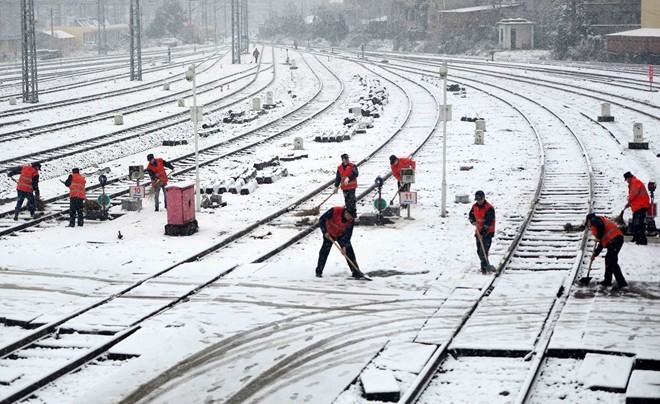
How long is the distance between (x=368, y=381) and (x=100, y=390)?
3.16 m

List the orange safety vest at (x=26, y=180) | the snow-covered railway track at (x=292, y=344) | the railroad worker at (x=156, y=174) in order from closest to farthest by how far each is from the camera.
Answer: the snow-covered railway track at (x=292, y=344)
the orange safety vest at (x=26, y=180)
the railroad worker at (x=156, y=174)

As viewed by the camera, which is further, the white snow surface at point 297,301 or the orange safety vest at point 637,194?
the orange safety vest at point 637,194

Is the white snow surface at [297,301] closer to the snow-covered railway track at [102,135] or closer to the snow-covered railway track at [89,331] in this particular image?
the snow-covered railway track at [89,331]

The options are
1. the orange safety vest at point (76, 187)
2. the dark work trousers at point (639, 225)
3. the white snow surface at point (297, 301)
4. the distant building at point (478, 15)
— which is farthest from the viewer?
the distant building at point (478, 15)

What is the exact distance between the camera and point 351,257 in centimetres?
1730

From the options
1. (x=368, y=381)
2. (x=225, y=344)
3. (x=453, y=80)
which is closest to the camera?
(x=368, y=381)

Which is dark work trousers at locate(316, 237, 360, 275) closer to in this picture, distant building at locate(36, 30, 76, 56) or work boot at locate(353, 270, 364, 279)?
work boot at locate(353, 270, 364, 279)

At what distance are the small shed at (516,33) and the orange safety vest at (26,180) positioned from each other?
73.3 meters

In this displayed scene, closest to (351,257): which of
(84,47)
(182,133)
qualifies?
(182,133)

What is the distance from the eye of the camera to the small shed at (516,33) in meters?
91.3

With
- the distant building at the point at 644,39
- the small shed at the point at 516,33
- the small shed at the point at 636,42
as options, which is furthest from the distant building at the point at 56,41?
the distant building at the point at 644,39

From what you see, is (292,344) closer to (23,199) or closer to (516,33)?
(23,199)

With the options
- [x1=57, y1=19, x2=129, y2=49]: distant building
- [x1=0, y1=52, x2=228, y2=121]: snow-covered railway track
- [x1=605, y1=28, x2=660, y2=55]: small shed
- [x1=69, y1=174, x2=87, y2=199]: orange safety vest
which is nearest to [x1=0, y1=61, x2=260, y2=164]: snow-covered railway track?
[x1=0, y1=52, x2=228, y2=121]: snow-covered railway track

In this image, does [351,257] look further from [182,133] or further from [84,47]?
[84,47]
